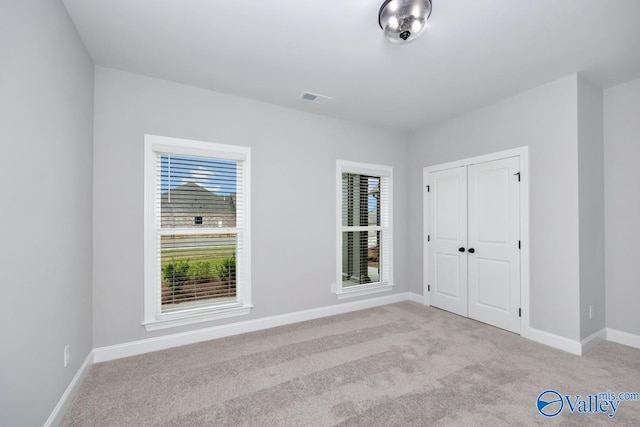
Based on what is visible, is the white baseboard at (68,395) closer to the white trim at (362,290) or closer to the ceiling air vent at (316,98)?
the white trim at (362,290)

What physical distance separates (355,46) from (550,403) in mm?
3097

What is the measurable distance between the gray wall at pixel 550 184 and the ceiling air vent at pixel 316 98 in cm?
203

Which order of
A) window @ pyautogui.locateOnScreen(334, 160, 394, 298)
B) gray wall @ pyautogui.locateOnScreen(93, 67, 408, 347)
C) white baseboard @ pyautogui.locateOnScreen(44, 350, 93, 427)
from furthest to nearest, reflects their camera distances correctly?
window @ pyautogui.locateOnScreen(334, 160, 394, 298) < gray wall @ pyautogui.locateOnScreen(93, 67, 408, 347) < white baseboard @ pyautogui.locateOnScreen(44, 350, 93, 427)

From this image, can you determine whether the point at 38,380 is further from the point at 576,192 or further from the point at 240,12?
the point at 576,192

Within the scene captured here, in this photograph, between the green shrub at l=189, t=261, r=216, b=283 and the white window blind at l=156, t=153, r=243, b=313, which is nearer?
the white window blind at l=156, t=153, r=243, b=313

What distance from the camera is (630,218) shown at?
2.95 m

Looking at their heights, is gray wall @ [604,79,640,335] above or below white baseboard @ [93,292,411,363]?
above

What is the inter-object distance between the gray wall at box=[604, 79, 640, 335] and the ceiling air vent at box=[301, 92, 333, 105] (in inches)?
122

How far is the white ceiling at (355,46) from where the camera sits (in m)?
1.95

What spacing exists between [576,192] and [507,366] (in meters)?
1.81

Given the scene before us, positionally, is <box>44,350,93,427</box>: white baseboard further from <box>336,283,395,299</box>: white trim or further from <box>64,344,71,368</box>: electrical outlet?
<box>336,283,395,299</box>: white trim

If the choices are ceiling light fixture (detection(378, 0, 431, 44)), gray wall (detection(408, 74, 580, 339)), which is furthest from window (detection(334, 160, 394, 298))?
ceiling light fixture (detection(378, 0, 431, 44))

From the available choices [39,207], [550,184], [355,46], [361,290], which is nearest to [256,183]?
[355,46]

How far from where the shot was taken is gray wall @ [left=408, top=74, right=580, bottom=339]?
281 centimetres
